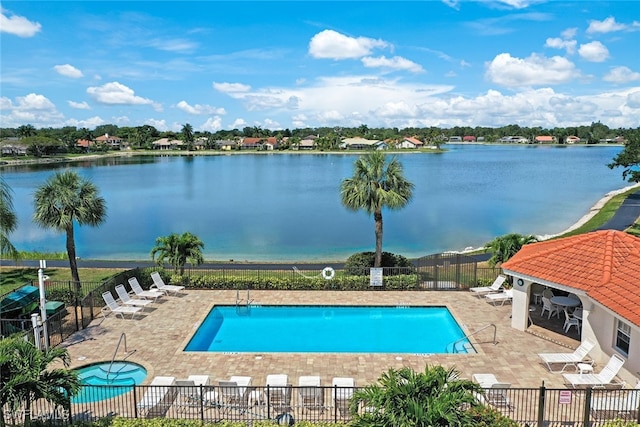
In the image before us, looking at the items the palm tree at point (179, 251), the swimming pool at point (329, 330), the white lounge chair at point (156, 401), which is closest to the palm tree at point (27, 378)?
the white lounge chair at point (156, 401)

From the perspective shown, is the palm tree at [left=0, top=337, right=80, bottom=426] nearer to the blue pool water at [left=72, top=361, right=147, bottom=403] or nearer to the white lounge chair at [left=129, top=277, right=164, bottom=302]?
the blue pool water at [left=72, top=361, right=147, bottom=403]

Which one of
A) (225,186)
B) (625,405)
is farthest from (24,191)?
(625,405)

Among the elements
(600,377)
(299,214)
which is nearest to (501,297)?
(600,377)

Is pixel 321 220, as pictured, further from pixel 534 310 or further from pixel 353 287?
pixel 534 310

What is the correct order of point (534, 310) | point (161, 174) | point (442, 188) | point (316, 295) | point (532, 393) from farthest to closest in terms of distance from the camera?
point (161, 174)
point (442, 188)
point (316, 295)
point (534, 310)
point (532, 393)

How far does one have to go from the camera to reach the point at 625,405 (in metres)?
11.4

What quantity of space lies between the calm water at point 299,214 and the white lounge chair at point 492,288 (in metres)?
13.8

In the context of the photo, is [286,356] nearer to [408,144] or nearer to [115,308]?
[115,308]

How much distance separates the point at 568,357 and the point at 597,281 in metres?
2.47

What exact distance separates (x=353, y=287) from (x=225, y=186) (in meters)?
59.0

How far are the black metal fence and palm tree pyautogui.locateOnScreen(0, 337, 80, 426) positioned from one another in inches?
64.6

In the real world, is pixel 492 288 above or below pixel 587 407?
below

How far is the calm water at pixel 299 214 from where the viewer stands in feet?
126

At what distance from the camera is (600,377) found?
41.8 feet
